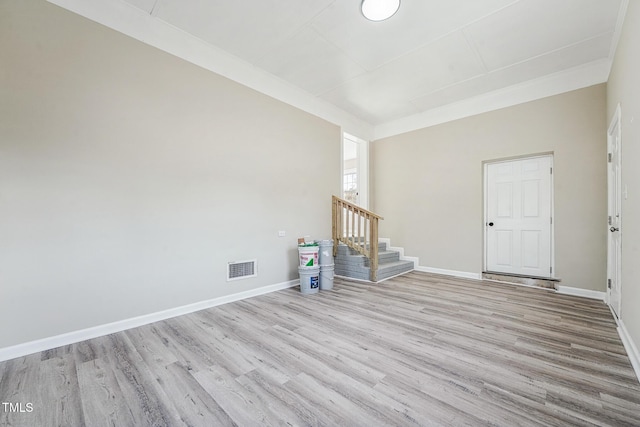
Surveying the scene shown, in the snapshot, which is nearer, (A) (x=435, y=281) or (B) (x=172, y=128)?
(B) (x=172, y=128)

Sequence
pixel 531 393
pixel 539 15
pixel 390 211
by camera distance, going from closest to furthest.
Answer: pixel 531 393
pixel 539 15
pixel 390 211

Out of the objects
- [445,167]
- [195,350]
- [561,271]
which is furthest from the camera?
[445,167]

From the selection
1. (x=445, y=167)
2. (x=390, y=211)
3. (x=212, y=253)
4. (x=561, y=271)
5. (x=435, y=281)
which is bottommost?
(x=435, y=281)

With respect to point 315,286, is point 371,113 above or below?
above

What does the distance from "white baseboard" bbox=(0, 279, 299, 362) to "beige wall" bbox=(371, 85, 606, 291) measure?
12.3ft

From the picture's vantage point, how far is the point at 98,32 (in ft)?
8.40

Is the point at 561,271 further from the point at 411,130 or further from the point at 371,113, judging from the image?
the point at 371,113

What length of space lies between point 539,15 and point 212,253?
466 cm

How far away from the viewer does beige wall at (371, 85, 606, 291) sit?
146 inches

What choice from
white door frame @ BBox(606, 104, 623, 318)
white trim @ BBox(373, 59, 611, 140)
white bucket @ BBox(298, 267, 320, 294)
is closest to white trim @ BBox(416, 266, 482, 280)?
white door frame @ BBox(606, 104, 623, 318)

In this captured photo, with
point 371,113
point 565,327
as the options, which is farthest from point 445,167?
point 565,327

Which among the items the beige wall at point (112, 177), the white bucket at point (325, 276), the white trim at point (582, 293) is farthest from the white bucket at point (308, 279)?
the white trim at point (582, 293)

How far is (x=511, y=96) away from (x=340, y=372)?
504cm

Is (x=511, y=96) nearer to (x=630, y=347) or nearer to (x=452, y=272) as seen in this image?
(x=452, y=272)
